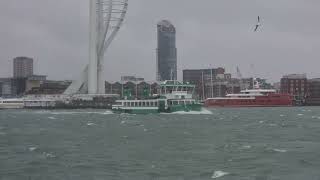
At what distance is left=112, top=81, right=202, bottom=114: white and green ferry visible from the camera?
104 m

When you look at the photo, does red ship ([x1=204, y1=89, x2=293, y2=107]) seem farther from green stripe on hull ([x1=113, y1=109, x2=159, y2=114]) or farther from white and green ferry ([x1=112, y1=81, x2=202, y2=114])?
green stripe on hull ([x1=113, y1=109, x2=159, y2=114])

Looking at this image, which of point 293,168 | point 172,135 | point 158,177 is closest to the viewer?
point 158,177

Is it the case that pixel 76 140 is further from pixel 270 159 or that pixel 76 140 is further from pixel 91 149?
pixel 270 159

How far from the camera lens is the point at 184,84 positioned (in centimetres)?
11138

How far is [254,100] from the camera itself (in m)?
184

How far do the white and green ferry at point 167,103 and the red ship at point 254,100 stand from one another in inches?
2910

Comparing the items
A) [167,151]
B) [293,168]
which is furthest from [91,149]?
[293,168]

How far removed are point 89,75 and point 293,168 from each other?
462ft

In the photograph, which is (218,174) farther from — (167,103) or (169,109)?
(167,103)

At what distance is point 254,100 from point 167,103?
82.8 m

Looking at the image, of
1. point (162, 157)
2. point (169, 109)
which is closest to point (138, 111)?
point (169, 109)

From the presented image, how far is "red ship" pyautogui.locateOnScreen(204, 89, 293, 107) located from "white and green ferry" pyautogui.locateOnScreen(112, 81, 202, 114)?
7392 centimetres

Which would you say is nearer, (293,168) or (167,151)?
(293,168)

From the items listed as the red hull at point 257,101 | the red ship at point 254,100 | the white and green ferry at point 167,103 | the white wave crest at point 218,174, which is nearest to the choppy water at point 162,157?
the white wave crest at point 218,174
